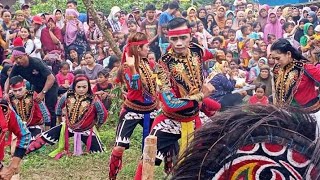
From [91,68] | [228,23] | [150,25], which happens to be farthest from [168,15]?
[228,23]

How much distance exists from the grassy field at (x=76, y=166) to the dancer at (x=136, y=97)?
764 millimetres

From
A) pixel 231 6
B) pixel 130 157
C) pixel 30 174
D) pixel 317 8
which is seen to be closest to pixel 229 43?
pixel 317 8

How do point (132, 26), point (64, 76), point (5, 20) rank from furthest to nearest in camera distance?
point (5, 20), point (132, 26), point (64, 76)

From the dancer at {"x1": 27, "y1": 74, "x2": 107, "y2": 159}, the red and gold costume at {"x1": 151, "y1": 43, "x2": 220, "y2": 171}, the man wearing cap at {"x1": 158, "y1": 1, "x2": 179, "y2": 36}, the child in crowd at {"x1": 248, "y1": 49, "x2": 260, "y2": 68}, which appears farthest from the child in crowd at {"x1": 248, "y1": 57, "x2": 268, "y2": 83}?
the red and gold costume at {"x1": 151, "y1": 43, "x2": 220, "y2": 171}

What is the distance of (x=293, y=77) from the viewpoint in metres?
6.77

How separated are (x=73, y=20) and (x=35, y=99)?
4.26 metres

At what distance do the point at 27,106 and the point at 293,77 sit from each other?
4067mm

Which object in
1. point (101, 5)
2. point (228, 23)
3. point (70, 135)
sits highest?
point (101, 5)

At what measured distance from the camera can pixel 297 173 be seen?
9.51 feet

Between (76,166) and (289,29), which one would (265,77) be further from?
(76,166)

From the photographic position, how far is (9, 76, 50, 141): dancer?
9.12 meters

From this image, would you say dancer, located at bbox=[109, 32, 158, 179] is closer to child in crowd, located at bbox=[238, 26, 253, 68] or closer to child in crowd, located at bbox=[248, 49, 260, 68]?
child in crowd, located at bbox=[248, 49, 260, 68]

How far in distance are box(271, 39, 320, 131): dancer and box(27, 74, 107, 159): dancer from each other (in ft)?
9.58

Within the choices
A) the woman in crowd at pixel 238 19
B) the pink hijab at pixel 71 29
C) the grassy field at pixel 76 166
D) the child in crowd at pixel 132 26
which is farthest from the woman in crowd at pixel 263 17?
the grassy field at pixel 76 166
